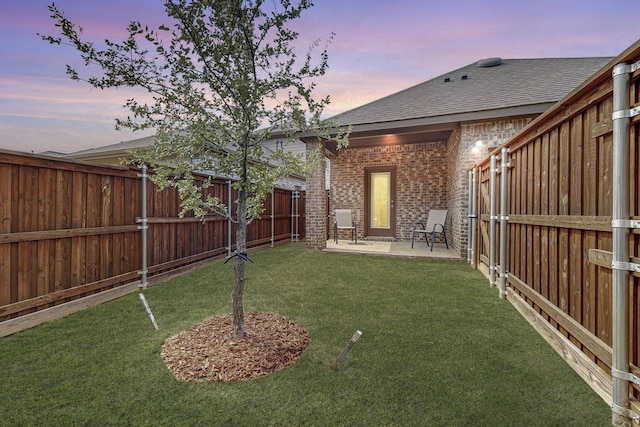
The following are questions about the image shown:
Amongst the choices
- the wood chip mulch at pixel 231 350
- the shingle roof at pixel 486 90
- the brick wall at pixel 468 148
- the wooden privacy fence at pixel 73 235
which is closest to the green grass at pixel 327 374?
the wood chip mulch at pixel 231 350

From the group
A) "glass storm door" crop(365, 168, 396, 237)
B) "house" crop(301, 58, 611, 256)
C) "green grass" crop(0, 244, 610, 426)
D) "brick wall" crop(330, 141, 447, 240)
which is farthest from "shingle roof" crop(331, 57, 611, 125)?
"green grass" crop(0, 244, 610, 426)

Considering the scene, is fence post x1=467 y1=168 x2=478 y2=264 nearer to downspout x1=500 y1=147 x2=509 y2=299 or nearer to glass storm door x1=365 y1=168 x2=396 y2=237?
downspout x1=500 y1=147 x2=509 y2=299

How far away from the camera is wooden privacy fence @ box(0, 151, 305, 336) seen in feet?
8.54

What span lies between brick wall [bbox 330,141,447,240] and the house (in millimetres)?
27

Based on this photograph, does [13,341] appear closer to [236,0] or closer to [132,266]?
[132,266]

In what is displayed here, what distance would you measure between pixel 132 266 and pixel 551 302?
474cm

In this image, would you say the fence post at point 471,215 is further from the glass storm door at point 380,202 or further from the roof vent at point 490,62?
the roof vent at point 490,62

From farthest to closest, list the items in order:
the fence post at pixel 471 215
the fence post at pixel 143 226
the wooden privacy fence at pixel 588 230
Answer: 1. the fence post at pixel 471 215
2. the fence post at pixel 143 226
3. the wooden privacy fence at pixel 588 230

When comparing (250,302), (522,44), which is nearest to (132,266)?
(250,302)

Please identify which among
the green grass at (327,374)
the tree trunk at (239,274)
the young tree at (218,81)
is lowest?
the green grass at (327,374)

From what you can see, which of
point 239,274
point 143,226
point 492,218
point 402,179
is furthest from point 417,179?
point 239,274

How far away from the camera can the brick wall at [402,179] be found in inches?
323

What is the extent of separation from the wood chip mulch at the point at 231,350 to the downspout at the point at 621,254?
1.81m

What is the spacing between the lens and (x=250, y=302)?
3.41 m
